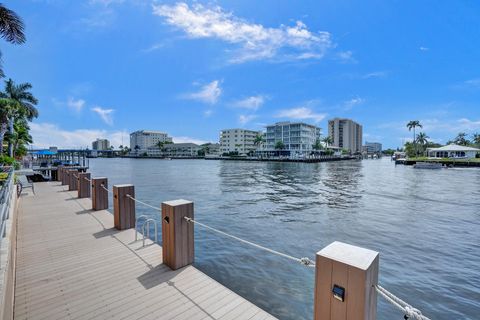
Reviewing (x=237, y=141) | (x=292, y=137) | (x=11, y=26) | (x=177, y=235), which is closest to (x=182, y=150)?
(x=237, y=141)

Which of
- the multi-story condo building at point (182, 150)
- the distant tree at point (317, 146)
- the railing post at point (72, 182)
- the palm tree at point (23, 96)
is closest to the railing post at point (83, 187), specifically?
the railing post at point (72, 182)

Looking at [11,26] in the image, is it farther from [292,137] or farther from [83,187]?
[292,137]

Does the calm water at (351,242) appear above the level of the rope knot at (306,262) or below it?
below

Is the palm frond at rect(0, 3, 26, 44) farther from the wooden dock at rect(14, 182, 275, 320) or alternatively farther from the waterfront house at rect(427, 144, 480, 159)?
the waterfront house at rect(427, 144, 480, 159)

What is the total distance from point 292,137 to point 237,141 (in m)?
35.9

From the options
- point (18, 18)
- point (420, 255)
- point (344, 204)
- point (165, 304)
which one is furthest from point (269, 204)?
point (18, 18)

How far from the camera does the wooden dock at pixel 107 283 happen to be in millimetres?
3596

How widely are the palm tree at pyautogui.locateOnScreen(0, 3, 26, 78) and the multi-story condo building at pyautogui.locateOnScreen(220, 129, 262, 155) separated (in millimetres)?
121268

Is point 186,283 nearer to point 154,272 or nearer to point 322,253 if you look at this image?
point 154,272

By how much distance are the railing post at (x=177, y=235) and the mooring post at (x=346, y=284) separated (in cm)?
307

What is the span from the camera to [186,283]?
171 inches

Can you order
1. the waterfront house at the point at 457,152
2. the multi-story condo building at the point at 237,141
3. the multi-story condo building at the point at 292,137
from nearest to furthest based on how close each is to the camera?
the waterfront house at the point at 457,152
the multi-story condo building at the point at 292,137
the multi-story condo building at the point at 237,141

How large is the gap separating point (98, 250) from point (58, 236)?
1.92 metres

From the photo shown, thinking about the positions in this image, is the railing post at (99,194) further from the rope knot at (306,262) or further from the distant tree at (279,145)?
the distant tree at (279,145)
